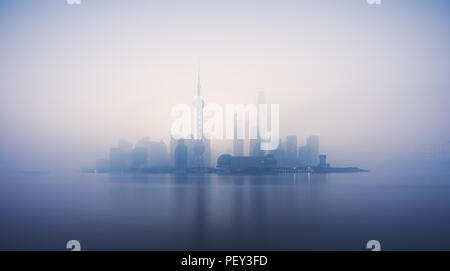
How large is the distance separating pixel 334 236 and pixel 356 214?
1.81 metres

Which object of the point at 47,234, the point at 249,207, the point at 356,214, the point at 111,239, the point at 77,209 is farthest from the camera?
the point at 249,207
